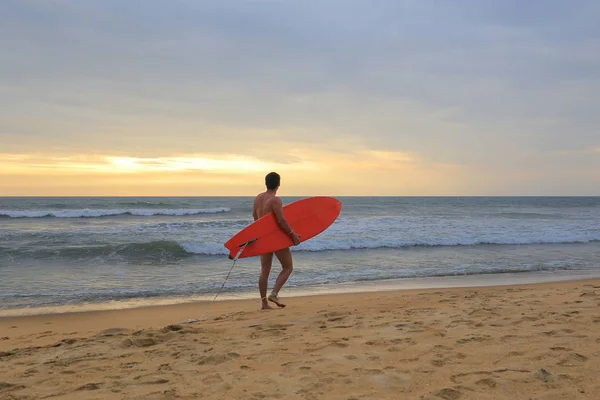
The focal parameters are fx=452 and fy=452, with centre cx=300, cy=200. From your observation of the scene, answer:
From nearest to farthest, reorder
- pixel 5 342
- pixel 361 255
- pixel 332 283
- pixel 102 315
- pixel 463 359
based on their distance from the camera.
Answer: pixel 463 359, pixel 5 342, pixel 102 315, pixel 332 283, pixel 361 255

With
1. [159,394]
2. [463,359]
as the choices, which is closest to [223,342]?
[159,394]

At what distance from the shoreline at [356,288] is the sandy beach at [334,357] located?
1.35 meters

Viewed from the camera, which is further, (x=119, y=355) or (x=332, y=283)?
(x=332, y=283)

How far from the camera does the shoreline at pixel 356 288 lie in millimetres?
6242

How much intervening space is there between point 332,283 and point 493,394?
5.78 meters

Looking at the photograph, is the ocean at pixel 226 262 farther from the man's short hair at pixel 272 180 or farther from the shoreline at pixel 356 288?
the man's short hair at pixel 272 180

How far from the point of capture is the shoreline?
6.24 meters

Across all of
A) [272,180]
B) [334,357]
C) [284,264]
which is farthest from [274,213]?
[334,357]

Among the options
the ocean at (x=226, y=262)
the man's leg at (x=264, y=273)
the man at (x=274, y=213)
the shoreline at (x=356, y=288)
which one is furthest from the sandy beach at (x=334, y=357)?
the ocean at (x=226, y=262)

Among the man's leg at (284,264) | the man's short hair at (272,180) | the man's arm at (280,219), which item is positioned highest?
the man's short hair at (272,180)

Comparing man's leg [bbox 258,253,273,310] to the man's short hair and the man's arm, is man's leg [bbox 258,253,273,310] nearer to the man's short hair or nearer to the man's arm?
the man's arm

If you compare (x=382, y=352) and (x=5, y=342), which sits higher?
(x=382, y=352)

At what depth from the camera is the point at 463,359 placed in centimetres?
300

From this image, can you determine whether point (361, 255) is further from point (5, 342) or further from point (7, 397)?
point (7, 397)
